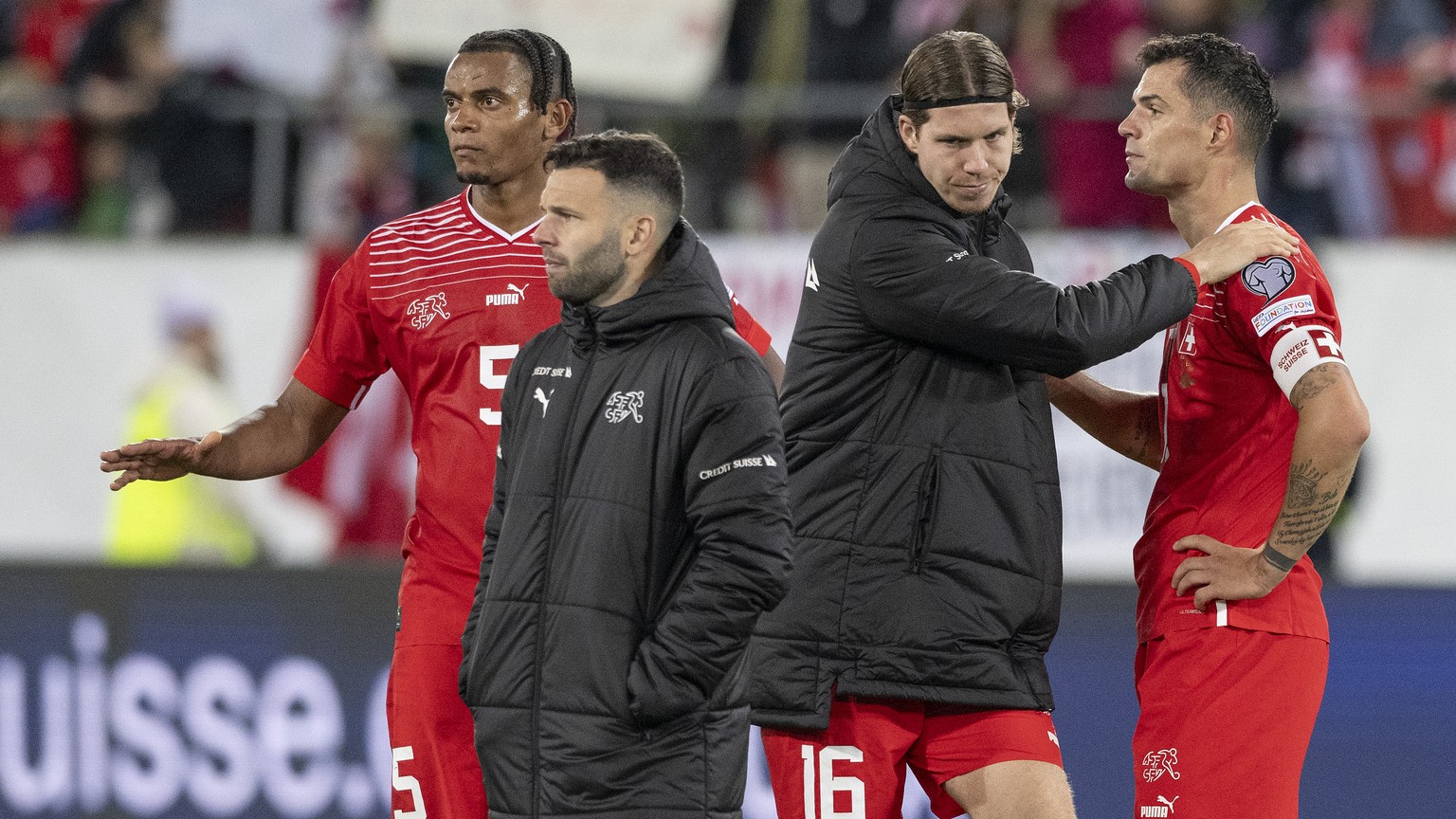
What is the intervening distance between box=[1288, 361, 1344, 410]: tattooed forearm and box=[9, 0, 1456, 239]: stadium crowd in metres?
4.46

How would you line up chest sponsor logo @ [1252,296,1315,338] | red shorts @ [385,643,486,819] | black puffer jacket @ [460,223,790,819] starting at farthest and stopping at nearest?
red shorts @ [385,643,486,819] → chest sponsor logo @ [1252,296,1315,338] → black puffer jacket @ [460,223,790,819]

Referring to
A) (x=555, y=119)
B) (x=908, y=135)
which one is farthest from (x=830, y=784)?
(x=555, y=119)

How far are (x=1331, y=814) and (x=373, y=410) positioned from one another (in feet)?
15.3

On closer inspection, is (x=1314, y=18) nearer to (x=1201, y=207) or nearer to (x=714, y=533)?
(x=1201, y=207)

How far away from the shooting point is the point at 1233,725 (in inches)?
167

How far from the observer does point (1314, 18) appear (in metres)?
9.14

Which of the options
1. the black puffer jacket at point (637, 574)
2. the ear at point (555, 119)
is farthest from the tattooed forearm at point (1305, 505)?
the ear at point (555, 119)

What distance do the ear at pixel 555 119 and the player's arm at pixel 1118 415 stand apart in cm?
150

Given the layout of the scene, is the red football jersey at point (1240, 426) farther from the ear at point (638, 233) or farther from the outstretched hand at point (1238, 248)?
the ear at point (638, 233)

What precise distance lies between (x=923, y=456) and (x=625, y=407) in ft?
2.87

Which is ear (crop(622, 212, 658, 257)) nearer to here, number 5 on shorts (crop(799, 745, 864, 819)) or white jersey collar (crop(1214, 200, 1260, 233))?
number 5 on shorts (crop(799, 745, 864, 819))

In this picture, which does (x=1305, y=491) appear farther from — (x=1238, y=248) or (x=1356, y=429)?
(x=1238, y=248)

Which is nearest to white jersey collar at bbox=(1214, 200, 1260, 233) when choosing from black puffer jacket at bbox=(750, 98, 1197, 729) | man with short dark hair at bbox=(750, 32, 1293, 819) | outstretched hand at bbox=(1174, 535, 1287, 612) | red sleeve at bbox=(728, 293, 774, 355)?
man with short dark hair at bbox=(750, 32, 1293, 819)

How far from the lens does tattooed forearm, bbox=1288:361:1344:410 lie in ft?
13.4
